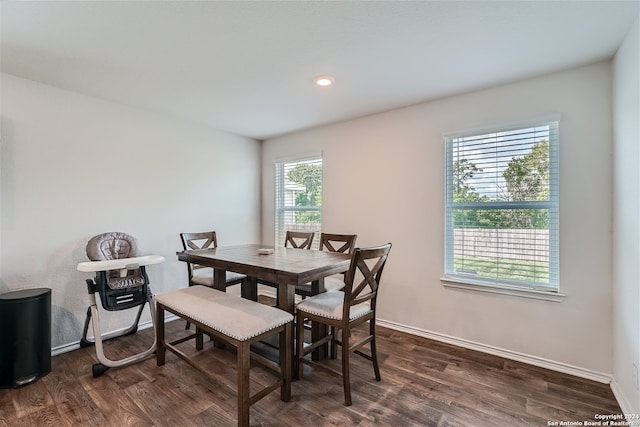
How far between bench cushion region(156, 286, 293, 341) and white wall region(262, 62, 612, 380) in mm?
1695

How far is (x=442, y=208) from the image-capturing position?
2914 mm

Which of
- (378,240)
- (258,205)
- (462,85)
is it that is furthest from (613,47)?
(258,205)

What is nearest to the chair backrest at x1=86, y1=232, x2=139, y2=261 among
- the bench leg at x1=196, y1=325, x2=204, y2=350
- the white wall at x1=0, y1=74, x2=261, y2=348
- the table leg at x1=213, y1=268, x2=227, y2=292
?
the white wall at x1=0, y1=74, x2=261, y2=348

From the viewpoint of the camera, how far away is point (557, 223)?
7.78 ft

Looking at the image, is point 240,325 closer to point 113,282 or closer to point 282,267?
point 282,267

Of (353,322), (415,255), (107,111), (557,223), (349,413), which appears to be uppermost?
(107,111)

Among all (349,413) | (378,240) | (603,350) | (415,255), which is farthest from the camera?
(378,240)

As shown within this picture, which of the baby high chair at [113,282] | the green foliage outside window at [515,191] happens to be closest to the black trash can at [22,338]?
the baby high chair at [113,282]

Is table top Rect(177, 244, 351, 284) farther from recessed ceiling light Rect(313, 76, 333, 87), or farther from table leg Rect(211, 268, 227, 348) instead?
recessed ceiling light Rect(313, 76, 333, 87)

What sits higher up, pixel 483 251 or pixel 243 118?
pixel 243 118

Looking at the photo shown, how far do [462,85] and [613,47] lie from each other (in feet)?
3.14

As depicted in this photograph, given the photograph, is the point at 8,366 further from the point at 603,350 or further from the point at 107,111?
the point at 603,350

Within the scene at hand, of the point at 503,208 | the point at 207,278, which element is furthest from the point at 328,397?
the point at 503,208

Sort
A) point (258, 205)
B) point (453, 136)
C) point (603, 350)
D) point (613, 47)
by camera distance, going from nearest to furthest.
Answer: point (613, 47)
point (603, 350)
point (453, 136)
point (258, 205)
